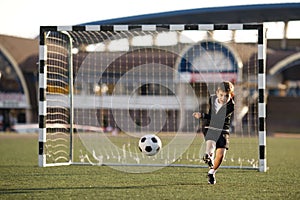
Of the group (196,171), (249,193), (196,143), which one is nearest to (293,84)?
(196,143)

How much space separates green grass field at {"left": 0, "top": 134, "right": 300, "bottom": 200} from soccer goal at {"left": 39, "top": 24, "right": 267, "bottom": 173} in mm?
747

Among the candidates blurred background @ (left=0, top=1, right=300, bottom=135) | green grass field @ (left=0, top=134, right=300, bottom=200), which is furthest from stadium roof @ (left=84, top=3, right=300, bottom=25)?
green grass field @ (left=0, top=134, right=300, bottom=200)

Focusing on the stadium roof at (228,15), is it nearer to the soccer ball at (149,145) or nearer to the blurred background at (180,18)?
the blurred background at (180,18)

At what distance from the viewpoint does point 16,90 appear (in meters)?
48.5

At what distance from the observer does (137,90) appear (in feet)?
116

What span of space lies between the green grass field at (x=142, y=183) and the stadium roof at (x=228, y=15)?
33476 millimetres

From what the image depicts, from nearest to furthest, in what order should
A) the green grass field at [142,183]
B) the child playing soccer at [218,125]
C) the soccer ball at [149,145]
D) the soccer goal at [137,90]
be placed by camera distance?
the green grass field at [142,183]
the child playing soccer at [218,125]
the soccer ball at [149,145]
the soccer goal at [137,90]

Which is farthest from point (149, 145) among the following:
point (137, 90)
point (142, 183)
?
point (137, 90)

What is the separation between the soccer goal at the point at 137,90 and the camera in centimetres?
1351

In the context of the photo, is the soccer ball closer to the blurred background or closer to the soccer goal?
the soccer goal

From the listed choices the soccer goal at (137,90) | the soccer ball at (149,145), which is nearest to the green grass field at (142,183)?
the soccer ball at (149,145)

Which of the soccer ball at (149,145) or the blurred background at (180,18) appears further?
the blurred background at (180,18)

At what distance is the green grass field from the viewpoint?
8.86 m

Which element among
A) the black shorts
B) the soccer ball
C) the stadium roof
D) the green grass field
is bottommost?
the green grass field
